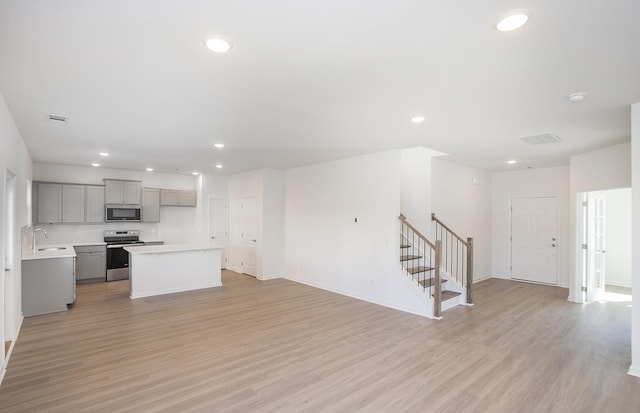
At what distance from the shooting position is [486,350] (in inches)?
151

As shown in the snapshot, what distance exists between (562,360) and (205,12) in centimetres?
468

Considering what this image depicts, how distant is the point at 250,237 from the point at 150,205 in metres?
2.71

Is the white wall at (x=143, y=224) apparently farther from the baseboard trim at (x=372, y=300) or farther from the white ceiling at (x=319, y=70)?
the baseboard trim at (x=372, y=300)

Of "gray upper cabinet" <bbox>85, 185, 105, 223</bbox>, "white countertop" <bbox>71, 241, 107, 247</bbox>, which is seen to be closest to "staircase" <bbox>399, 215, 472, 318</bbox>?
"white countertop" <bbox>71, 241, 107, 247</bbox>

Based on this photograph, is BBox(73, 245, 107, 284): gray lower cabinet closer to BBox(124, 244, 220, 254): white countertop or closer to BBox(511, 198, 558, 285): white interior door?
BBox(124, 244, 220, 254): white countertop

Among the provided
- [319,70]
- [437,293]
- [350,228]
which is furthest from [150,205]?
[319,70]

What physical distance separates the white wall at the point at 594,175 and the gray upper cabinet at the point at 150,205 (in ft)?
30.4

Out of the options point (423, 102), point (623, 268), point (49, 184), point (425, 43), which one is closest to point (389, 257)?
point (423, 102)

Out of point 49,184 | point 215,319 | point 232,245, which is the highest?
point 49,184

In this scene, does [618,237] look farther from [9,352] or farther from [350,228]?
[9,352]

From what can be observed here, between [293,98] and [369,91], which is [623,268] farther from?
[293,98]

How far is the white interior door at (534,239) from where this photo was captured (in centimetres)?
733

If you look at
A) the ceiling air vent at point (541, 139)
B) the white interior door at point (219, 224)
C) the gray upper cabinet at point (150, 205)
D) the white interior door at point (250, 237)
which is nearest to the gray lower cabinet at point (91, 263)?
the gray upper cabinet at point (150, 205)

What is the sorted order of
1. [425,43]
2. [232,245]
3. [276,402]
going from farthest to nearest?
[232,245], [276,402], [425,43]
